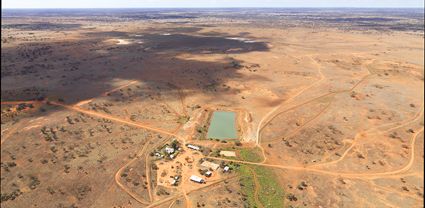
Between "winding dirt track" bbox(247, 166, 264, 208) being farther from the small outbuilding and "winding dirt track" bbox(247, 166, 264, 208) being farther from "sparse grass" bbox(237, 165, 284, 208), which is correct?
the small outbuilding

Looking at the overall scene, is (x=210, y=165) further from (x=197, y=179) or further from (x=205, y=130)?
(x=205, y=130)

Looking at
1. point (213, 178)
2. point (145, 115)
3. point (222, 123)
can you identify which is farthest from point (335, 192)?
point (145, 115)

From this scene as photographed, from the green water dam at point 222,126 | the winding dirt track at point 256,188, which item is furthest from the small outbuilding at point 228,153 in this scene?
the green water dam at point 222,126

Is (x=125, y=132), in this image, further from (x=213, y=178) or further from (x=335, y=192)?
(x=335, y=192)

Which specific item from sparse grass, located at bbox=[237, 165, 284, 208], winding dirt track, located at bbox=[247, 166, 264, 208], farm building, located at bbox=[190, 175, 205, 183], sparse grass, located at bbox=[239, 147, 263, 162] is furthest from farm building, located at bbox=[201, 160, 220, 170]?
winding dirt track, located at bbox=[247, 166, 264, 208]

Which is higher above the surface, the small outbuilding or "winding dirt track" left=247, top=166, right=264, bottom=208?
the small outbuilding

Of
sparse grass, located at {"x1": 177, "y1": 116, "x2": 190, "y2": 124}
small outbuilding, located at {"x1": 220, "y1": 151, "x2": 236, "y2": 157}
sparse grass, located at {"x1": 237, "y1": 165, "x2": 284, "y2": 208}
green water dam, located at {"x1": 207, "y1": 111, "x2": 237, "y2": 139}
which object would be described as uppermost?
sparse grass, located at {"x1": 177, "y1": 116, "x2": 190, "y2": 124}
